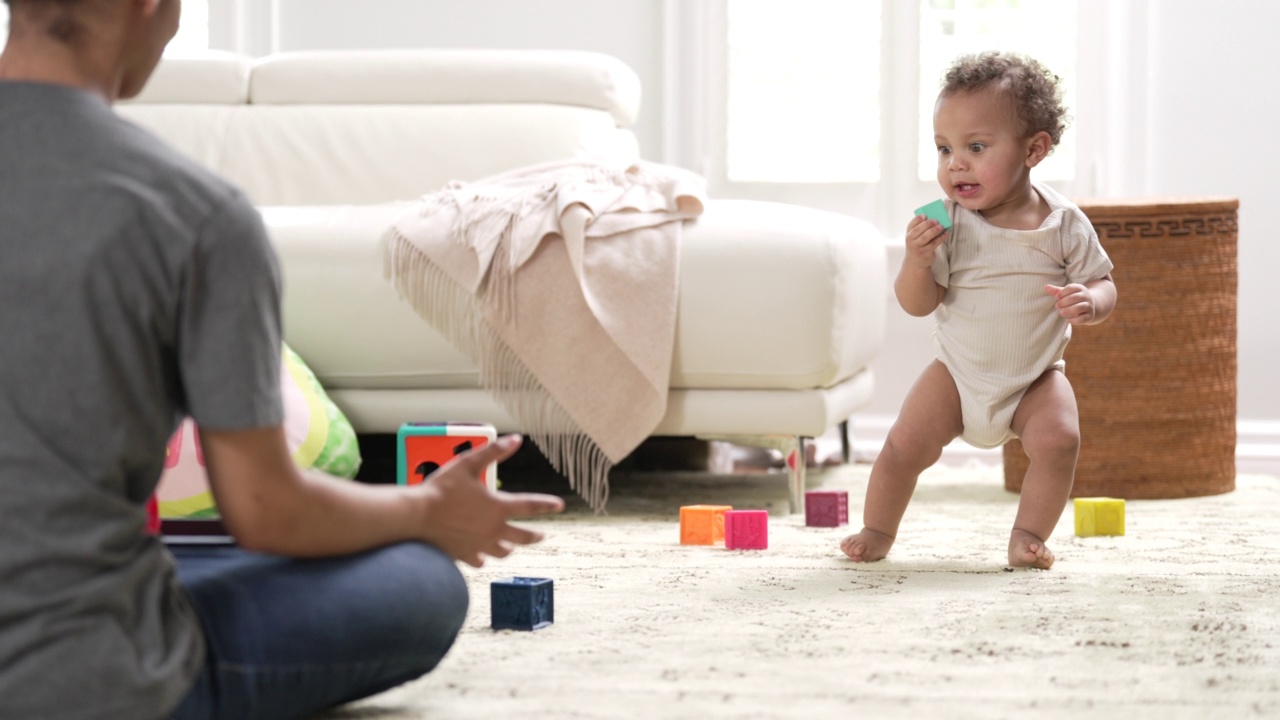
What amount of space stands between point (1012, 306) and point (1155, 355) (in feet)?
2.55

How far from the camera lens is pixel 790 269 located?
2227mm

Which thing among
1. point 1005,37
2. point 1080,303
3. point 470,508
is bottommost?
point 470,508

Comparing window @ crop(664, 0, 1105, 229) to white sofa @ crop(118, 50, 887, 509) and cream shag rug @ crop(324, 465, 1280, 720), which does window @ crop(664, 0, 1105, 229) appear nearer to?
white sofa @ crop(118, 50, 887, 509)

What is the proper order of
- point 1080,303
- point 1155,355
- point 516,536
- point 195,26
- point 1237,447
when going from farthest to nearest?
point 195,26
point 1237,447
point 1155,355
point 1080,303
point 516,536

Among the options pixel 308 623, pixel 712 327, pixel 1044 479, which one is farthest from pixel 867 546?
pixel 308 623

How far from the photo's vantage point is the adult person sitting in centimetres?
Answer: 84

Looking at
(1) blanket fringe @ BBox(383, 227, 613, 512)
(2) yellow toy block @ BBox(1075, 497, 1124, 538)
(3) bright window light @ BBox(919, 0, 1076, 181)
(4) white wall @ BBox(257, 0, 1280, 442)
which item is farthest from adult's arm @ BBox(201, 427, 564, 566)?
(3) bright window light @ BBox(919, 0, 1076, 181)

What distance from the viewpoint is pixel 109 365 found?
2.81 ft

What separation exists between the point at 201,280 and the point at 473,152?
7.20 ft

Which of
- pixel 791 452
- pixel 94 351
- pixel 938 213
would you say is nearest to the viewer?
pixel 94 351

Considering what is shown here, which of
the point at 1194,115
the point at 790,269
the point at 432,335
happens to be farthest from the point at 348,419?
the point at 1194,115

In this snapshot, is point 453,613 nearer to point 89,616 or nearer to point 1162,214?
point 89,616

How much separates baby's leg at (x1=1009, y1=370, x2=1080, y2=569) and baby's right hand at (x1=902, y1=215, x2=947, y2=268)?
0.25 metres

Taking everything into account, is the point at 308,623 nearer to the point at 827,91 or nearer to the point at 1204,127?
the point at 827,91
